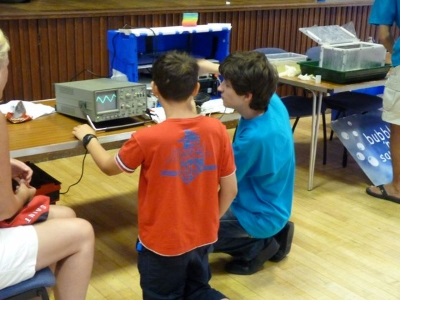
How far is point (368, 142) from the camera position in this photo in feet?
12.4

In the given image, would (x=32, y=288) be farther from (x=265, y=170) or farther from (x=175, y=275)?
(x=265, y=170)

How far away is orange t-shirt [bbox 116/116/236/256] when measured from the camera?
1861 mm

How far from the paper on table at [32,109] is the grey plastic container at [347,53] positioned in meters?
1.73

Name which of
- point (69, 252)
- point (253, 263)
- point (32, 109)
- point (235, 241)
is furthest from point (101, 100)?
point (253, 263)

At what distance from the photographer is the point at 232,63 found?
2.27 meters

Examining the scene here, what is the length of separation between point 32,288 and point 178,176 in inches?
21.9

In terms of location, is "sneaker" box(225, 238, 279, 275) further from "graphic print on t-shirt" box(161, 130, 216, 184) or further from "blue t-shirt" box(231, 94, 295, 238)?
"graphic print on t-shirt" box(161, 130, 216, 184)

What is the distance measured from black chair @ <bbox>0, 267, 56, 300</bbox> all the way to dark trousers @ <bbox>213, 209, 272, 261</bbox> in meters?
0.97

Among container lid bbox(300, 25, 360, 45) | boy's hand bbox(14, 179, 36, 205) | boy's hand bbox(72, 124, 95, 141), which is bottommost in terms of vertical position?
boy's hand bbox(14, 179, 36, 205)

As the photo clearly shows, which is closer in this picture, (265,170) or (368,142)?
(265,170)

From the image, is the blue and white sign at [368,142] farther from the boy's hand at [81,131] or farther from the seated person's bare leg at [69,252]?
the seated person's bare leg at [69,252]

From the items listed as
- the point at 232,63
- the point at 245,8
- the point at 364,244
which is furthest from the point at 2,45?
the point at 245,8

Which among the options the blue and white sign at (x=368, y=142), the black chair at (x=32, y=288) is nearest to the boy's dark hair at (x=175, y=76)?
the black chair at (x=32, y=288)

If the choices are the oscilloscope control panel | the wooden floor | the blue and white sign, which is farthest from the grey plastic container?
the oscilloscope control panel
